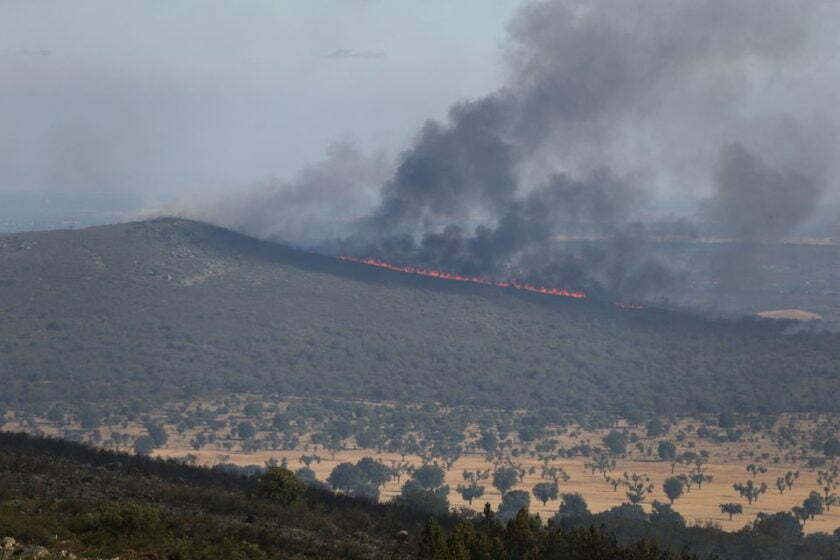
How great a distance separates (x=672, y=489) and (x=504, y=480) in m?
14.3

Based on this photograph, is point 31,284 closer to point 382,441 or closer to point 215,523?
point 382,441

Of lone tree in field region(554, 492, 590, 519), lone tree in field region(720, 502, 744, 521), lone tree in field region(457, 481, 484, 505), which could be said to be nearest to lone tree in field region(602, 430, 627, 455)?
lone tree in field region(457, 481, 484, 505)

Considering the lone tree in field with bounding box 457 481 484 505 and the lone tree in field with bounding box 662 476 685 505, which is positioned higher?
the lone tree in field with bounding box 662 476 685 505

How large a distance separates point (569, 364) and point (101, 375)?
6042 centimetres

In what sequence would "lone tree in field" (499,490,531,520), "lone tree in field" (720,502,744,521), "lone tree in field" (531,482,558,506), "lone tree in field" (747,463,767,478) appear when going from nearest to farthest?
"lone tree in field" (499,490,531,520)
"lone tree in field" (720,502,744,521)
"lone tree in field" (531,482,558,506)
"lone tree in field" (747,463,767,478)

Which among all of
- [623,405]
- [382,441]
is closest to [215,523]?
[382,441]

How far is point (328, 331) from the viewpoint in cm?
18838

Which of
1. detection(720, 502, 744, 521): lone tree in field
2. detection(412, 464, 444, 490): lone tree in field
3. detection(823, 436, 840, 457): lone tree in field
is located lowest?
detection(412, 464, 444, 490): lone tree in field

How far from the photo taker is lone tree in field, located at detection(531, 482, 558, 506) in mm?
114062

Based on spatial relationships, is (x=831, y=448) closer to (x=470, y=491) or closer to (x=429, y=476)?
(x=429, y=476)

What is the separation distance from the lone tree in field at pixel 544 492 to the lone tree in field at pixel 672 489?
30.5ft

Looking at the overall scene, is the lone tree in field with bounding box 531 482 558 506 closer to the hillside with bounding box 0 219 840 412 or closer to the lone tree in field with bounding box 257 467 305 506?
the hillside with bounding box 0 219 840 412

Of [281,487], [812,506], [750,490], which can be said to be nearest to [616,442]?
[750,490]

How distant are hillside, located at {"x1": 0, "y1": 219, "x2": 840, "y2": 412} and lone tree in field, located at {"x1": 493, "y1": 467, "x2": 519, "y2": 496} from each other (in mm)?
41889
